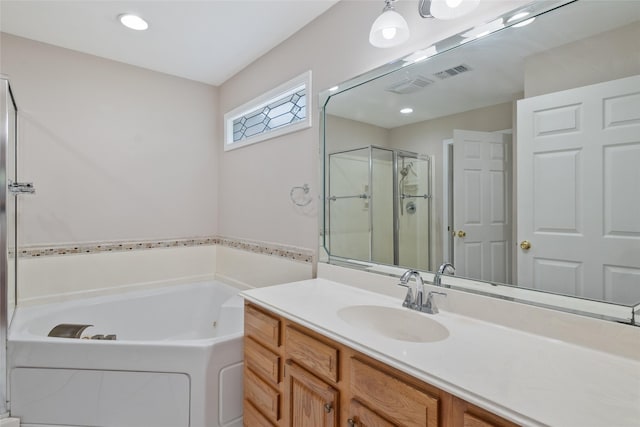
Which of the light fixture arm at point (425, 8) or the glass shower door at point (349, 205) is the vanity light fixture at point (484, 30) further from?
the glass shower door at point (349, 205)

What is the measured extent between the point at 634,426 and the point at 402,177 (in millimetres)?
1201

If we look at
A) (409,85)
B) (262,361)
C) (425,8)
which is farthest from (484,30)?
(262,361)

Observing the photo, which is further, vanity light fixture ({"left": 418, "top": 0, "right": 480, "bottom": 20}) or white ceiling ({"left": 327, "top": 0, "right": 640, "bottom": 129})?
vanity light fixture ({"left": 418, "top": 0, "right": 480, "bottom": 20})

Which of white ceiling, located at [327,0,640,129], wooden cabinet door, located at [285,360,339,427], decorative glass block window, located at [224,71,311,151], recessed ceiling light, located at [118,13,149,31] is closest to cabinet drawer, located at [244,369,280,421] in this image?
wooden cabinet door, located at [285,360,339,427]

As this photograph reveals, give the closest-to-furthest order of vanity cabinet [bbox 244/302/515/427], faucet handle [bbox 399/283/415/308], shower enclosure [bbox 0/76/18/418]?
vanity cabinet [bbox 244/302/515/427]
faucet handle [bbox 399/283/415/308]
shower enclosure [bbox 0/76/18/418]

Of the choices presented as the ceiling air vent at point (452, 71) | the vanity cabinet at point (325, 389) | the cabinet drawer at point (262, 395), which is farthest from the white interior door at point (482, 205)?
the cabinet drawer at point (262, 395)

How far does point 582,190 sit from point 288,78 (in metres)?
1.92

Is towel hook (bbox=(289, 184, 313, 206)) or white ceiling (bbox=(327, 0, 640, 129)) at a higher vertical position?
white ceiling (bbox=(327, 0, 640, 129))

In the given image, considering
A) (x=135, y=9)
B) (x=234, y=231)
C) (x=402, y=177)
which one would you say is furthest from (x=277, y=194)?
(x=135, y=9)

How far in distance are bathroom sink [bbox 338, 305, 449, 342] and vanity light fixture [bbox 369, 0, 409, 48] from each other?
3.98ft

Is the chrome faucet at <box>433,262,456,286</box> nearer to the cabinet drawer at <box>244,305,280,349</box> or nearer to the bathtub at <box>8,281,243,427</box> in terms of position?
the cabinet drawer at <box>244,305,280,349</box>

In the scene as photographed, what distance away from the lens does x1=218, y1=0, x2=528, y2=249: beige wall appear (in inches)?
63.6

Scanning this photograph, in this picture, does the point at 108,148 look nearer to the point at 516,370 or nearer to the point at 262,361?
the point at 262,361

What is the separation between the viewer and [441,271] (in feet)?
4.65
